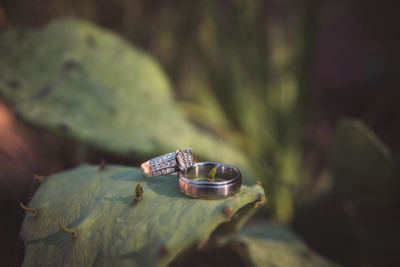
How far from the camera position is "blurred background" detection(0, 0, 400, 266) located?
0.88 meters

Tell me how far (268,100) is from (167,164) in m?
0.97

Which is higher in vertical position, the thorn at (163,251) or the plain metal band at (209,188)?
the plain metal band at (209,188)

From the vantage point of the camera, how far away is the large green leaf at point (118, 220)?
14.6 inches

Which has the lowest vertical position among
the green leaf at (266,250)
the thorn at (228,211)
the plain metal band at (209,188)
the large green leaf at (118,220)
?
the green leaf at (266,250)

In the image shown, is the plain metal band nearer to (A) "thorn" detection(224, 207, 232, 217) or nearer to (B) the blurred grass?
(A) "thorn" detection(224, 207, 232, 217)

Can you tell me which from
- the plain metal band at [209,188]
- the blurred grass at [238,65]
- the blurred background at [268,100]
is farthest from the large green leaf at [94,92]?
the plain metal band at [209,188]

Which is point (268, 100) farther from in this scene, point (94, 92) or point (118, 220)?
point (118, 220)

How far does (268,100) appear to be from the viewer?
139 centimetres

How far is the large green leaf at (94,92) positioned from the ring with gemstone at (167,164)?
317mm

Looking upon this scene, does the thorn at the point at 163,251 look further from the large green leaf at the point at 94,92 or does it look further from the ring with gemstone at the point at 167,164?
the large green leaf at the point at 94,92

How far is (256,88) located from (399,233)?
0.80 m

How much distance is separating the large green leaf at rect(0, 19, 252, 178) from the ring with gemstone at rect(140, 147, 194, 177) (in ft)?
1.04

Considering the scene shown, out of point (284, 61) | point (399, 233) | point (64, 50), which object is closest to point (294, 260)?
point (399, 233)

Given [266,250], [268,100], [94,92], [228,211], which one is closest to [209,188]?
[228,211]
